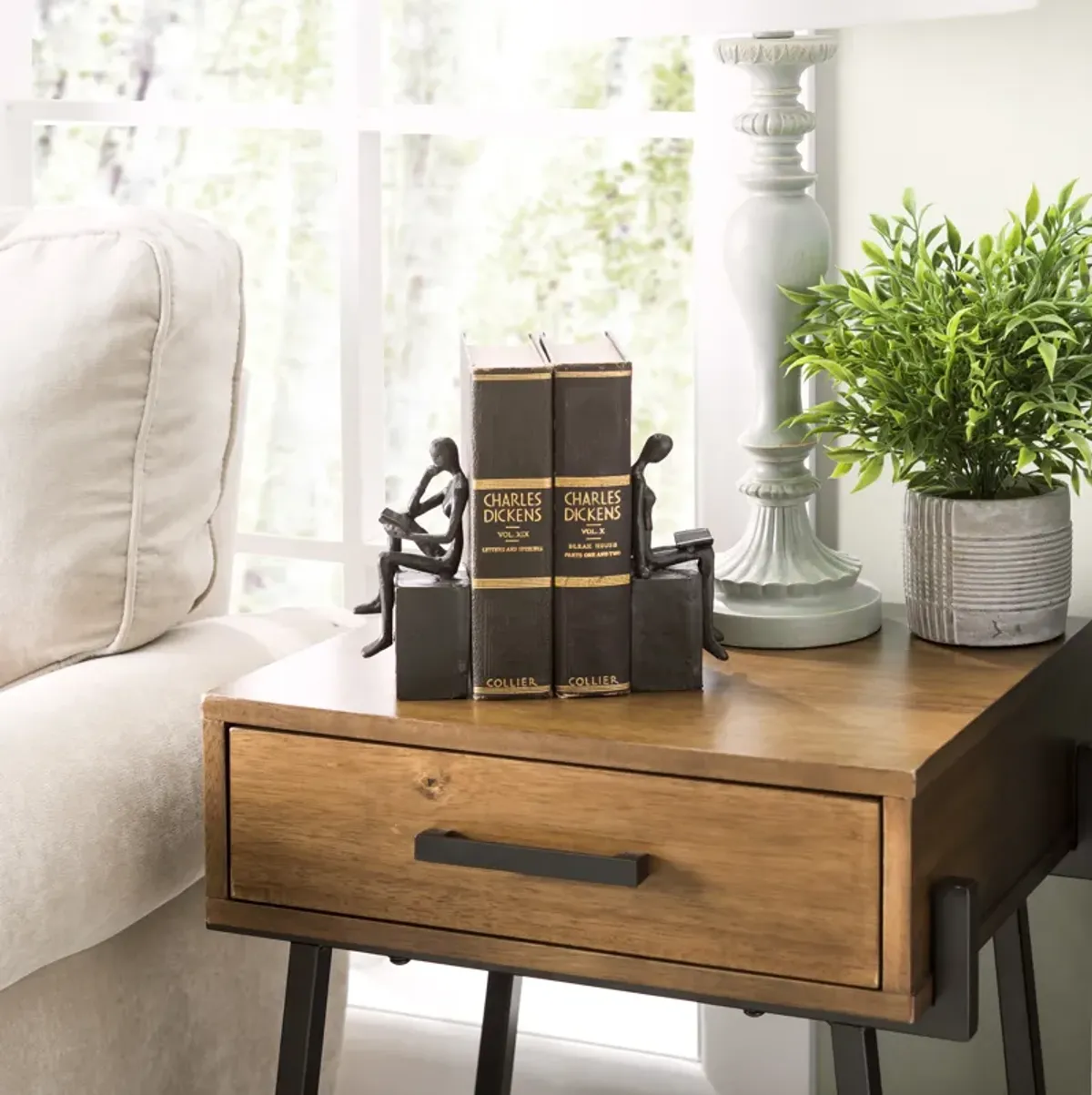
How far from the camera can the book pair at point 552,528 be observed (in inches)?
48.2

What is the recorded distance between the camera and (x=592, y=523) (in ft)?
4.09

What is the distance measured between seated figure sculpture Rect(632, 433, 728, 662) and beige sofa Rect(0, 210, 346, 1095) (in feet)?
1.34

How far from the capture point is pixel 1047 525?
1310 millimetres

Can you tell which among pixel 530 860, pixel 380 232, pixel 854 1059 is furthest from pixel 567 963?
pixel 380 232

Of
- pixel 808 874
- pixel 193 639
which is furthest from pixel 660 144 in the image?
pixel 808 874

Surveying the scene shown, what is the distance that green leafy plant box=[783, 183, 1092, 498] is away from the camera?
4.03 feet

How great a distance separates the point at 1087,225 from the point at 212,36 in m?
1.03

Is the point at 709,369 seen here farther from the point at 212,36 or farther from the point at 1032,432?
the point at 212,36

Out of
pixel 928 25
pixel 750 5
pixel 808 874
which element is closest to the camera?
pixel 808 874

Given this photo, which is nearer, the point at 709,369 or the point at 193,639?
the point at 193,639

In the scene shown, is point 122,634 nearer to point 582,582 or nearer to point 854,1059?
point 582,582

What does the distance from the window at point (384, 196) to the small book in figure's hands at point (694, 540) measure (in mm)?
357

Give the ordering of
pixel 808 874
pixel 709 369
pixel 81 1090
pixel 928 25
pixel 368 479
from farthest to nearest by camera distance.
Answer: pixel 368 479
pixel 709 369
pixel 928 25
pixel 81 1090
pixel 808 874

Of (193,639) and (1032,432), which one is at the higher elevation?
(1032,432)
